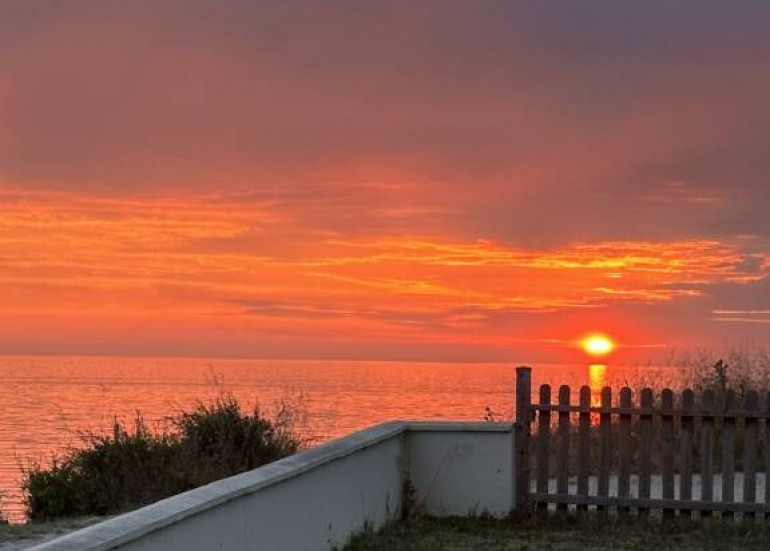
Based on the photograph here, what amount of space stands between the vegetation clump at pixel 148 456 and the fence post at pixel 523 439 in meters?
3.47

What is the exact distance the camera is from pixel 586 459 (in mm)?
11758

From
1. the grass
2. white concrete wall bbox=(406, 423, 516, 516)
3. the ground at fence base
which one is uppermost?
white concrete wall bbox=(406, 423, 516, 516)

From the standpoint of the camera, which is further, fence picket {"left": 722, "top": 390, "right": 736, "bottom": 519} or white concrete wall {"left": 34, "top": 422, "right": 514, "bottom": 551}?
fence picket {"left": 722, "top": 390, "right": 736, "bottom": 519}

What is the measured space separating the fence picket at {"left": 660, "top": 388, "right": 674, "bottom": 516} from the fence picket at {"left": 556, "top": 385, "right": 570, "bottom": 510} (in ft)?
3.17

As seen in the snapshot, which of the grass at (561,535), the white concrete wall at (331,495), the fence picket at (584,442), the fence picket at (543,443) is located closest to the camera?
the white concrete wall at (331,495)

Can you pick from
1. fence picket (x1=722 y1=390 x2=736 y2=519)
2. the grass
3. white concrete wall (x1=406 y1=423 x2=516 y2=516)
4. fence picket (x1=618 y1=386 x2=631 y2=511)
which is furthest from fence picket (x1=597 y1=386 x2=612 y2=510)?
fence picket (x1=722 y1=390 x2=736 y2=519)

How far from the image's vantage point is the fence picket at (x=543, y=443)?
38.8 ft

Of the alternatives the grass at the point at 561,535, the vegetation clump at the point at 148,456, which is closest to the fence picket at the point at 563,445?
the grass at the point at 561,535

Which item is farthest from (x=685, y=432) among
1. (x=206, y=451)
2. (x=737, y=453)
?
(x=206, y=451)

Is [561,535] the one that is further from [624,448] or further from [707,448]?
[707,448]

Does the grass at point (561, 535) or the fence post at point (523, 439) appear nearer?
the grass at point (561, 535)

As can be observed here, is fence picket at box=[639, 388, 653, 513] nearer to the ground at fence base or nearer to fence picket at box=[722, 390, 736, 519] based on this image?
fence picket at box=[722, 390, 736, 519]

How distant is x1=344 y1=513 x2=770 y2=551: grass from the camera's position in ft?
33.4

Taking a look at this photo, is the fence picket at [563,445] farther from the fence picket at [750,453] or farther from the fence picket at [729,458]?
the fence picket at [750,453]
